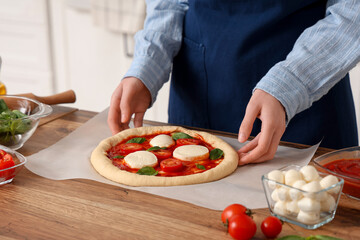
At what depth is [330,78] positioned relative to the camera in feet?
4.22

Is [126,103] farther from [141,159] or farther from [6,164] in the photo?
[6,164]

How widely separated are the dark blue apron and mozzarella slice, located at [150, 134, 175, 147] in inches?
11.6

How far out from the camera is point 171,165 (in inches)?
48.6

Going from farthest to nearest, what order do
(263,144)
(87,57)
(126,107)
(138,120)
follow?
(87,57), (138,120), (126,107), (263,144)

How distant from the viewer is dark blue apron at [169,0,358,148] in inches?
57.6

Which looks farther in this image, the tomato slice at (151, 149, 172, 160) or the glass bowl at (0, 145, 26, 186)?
the tomato slice at (151, 149, 172, 160)

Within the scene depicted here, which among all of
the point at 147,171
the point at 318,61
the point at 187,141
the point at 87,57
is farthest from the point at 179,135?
the point at 87,57

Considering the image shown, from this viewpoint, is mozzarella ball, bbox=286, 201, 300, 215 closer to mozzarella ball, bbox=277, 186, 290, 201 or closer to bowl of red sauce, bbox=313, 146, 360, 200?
mozzarella ball, bbox=277, 186, 290, 201

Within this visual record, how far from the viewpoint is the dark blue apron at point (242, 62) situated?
1462 millimetres

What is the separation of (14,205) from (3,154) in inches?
6.9

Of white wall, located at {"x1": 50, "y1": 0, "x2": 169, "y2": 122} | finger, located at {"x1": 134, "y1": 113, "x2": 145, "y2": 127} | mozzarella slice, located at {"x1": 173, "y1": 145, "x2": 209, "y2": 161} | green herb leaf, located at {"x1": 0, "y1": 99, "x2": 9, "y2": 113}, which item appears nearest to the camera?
mozzarella slice, located at {"x1": 173, "y1": 145, "x2": 209, "y2": 161}

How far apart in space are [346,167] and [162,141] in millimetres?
518

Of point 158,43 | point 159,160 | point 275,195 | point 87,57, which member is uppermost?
point 158,43

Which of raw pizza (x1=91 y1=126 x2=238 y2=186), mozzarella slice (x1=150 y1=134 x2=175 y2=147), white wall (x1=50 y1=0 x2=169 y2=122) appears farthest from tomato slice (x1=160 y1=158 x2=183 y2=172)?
white wall (x1=50 y1=0 x2=169 y2=122)
